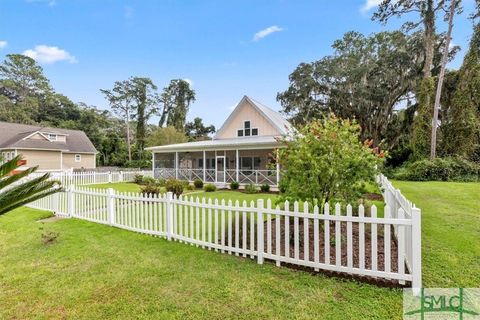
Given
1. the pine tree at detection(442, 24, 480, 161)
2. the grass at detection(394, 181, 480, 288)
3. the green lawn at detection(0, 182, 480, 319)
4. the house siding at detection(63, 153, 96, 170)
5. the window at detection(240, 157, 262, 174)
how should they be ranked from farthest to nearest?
the house siding at detection(63, 153, 96, 170)
the window at detection(240, 157, 262, 174)
the pine tree at detection(442, 24, 480, 161)
the grass at detection(394, 181, 480, 288)
the green lawn at detection(0, 182, 480, 319)

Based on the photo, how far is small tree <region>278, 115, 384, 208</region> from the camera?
15.4 ft

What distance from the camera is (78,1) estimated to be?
1199 cm

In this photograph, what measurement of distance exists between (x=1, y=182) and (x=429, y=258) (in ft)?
20.6

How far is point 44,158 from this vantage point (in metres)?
26.4

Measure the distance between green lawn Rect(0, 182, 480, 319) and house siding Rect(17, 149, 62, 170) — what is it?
2438 centimetres

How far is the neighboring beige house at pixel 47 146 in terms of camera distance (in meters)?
25.1

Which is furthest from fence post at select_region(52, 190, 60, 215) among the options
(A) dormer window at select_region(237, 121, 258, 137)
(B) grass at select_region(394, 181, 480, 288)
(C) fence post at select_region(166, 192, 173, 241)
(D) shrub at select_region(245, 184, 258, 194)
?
(A) dormer window at select_region(237, 121, 258, 137)

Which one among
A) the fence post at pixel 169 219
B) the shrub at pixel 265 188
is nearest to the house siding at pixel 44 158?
the shrub at pixel 265 188

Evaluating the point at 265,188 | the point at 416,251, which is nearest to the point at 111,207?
the point at 416,251

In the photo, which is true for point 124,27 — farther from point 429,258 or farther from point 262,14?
point 429,258

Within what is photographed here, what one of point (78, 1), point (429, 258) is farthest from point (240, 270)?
point (78, 1)

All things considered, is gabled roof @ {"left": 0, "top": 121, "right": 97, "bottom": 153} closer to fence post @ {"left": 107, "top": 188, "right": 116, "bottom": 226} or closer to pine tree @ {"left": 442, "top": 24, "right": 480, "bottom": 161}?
fence post @ {"left": 107, "top": 188, "right": 116, "bottom": 226}

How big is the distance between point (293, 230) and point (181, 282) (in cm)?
232

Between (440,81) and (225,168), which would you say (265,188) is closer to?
(225,168)
